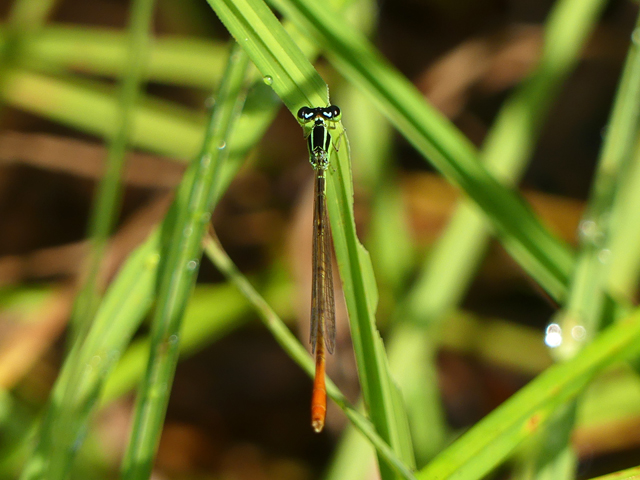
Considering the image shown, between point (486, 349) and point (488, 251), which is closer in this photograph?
point (486, 349)

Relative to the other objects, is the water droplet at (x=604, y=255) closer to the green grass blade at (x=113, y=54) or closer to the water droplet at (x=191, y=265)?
the water droplet at (x=191, y=265)

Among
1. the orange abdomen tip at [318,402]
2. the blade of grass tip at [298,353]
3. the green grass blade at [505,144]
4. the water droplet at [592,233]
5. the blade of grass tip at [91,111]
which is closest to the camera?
the blade of grass tip at [298,353]

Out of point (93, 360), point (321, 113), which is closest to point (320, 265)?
point (321, 113)

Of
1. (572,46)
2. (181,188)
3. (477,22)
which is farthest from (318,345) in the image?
(477,22)

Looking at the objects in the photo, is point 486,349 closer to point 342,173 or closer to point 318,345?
point 318,345

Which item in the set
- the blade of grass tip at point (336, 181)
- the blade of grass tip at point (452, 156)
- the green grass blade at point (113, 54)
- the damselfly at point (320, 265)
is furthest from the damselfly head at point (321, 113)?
the green grass blade at point (113, 54)

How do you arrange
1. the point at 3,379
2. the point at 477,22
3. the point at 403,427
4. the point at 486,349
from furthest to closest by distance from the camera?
the point at 477,22
the point at 486,349
the point at 3,379
the point at 403,427
